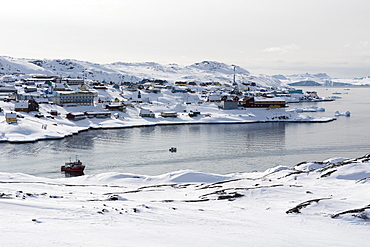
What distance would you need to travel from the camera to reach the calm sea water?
1214 inches

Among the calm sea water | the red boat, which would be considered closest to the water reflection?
the red boat

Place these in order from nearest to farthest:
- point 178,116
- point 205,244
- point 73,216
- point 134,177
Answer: point 205,244, point 73,216, point 134,177, point 178,116

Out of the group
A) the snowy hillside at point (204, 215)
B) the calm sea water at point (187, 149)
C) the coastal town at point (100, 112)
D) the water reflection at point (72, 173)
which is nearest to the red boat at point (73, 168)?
the water reflection at point (72, 173)

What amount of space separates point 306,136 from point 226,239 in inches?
1566

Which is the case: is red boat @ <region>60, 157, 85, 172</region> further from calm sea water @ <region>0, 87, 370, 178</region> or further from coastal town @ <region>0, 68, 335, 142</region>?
coastal town @ <region>0, 68, 335, 142</region>

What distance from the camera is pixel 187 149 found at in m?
38.7

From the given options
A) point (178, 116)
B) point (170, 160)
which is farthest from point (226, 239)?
point (178, 116)

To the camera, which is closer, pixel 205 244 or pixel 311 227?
pixel 205 244

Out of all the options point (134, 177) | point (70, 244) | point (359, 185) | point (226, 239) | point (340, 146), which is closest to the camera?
point (70, 244)

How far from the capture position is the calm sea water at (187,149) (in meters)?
30.8

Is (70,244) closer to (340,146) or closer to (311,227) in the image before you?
(311,227)

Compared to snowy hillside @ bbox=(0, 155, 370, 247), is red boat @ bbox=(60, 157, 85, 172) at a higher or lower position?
lower

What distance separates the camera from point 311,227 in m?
12.5

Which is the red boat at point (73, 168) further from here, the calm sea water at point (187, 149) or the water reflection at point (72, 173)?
the calm sea water at point (187, 149)
